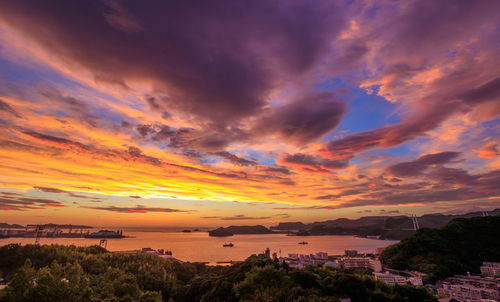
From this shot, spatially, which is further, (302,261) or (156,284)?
(302,261)

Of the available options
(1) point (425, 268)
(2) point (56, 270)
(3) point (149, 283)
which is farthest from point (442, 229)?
(2) point (56, 270)

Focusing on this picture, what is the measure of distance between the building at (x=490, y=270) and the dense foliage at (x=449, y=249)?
6.66ft

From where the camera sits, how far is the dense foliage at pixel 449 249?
175 feet

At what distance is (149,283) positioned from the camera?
4053 centimetres

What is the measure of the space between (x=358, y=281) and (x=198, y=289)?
26262 mm

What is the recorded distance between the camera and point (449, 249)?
61.8 meters

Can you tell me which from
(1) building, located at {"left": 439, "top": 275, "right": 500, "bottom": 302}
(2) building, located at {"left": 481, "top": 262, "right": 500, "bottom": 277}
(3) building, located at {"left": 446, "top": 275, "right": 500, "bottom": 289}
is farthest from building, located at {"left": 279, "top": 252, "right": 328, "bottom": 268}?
(2) building, located at {"left": 481, "top": 262, "right": 500, "bottom": 277}

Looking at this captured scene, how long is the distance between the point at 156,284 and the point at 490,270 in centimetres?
7446

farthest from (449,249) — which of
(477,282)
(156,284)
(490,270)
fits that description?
(156,284)

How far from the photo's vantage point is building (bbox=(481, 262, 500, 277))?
5078 cm

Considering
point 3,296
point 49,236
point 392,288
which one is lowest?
point 49,236

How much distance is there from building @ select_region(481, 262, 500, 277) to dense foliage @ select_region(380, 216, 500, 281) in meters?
2.03

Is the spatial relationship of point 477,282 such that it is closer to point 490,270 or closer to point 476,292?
point 476,292

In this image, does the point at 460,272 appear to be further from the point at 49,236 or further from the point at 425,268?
the point at 49,236
